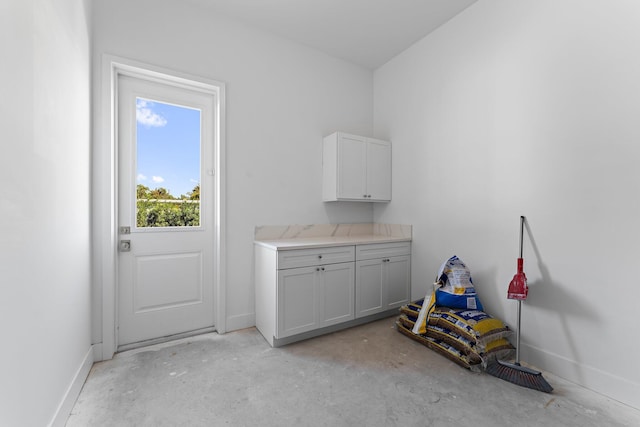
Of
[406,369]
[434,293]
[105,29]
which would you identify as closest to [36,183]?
[105,29]

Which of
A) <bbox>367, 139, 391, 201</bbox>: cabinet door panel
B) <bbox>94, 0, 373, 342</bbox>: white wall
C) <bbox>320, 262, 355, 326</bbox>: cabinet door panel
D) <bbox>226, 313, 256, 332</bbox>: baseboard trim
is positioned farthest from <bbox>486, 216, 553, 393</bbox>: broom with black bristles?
<bbox>226, 313, 256, 332</bbox>: baseboard trim

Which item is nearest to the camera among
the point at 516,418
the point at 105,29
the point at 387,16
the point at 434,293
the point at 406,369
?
the point at 516,418

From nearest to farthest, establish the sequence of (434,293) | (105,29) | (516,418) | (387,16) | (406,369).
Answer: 1. (516,418)
2. (406,369)
3. (105,29)
4. (434,293)
5. (387,16)

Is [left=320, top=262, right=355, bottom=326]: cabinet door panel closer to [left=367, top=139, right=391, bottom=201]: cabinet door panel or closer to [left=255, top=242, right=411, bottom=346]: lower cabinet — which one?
[left=255, top=242, right=411, bottom=346]: lower cabinet

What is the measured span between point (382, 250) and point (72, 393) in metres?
2.61

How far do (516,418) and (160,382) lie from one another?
2.24 m

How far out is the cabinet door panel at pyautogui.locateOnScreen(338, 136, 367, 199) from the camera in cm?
307

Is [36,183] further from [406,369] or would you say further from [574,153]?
[574,153]

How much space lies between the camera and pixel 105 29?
2193 millimetres

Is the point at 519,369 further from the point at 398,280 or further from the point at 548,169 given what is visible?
the point at 548,169

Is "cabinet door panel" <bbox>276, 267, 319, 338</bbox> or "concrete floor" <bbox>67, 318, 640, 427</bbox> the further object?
"cabinet door panel" <bbox>276, 267, 319, 338</bbox>

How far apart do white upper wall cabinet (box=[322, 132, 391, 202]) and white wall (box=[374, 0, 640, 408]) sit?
0.55 metres

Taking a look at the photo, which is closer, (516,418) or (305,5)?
(516,418)

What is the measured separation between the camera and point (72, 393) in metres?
1.62
